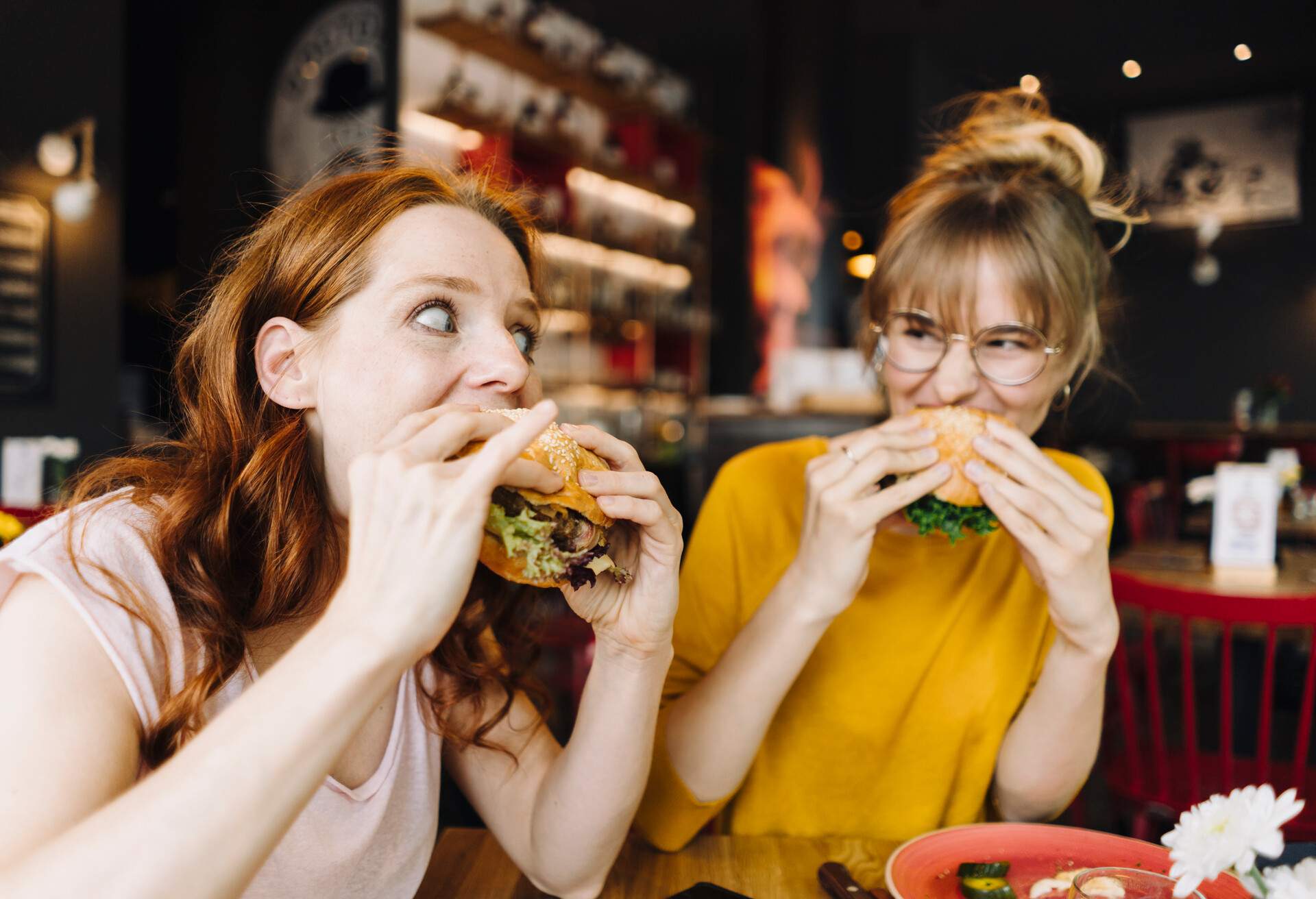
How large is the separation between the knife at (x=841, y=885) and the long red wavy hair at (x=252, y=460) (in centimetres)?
50

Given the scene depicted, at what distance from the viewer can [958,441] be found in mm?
1578

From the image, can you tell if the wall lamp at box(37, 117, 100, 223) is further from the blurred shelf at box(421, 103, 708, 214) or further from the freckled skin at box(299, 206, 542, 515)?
the freckled skin at box(299, 206, 542, 515)

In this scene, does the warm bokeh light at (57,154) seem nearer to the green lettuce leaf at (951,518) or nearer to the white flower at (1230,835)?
the green lettuce leaf at (951,518)

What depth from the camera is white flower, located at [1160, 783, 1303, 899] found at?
26.4 inches

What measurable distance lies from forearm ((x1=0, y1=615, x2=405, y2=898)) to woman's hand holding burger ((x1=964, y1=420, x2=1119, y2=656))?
39.6 inches

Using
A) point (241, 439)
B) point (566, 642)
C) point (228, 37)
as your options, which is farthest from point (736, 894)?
point (228, 37)

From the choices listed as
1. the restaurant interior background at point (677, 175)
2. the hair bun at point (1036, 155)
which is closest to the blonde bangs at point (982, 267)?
the hair bun at point (1036, 155)

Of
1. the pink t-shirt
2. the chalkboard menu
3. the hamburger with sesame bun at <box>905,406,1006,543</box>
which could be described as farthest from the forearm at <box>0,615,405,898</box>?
the chalkboard menu

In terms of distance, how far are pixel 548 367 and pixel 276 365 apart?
648cm

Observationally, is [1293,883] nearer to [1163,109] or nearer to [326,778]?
[326,778]

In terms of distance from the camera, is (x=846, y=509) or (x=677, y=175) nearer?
(x=846, y=509)

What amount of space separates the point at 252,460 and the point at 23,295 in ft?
13.1

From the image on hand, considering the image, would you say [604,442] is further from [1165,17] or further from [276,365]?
[1165,17]

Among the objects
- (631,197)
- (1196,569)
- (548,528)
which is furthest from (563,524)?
(631,197)
